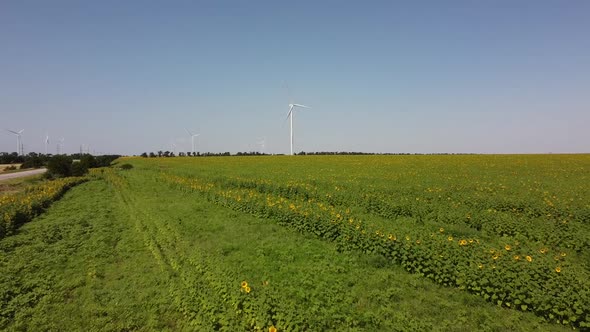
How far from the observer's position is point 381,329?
5.66m

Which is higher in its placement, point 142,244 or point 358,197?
point 358,197

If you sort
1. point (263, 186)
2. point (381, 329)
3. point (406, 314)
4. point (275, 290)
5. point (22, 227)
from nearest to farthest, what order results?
1. point (381, 329)
2. point (406, 314)
3. point (275, 290)
4. point (22, 227)
5. point (263, 186)

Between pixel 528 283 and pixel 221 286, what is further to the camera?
pixel 221 286

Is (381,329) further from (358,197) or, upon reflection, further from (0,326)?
(358,197)

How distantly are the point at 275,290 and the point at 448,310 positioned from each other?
11.0ft

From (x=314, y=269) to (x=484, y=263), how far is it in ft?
12.3

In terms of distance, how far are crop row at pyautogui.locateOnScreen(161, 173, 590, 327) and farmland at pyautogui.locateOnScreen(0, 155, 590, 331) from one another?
0.03 meters

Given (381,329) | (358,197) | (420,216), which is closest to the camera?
(381,329)

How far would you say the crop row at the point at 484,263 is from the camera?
5867 mm

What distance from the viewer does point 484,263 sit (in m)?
7.18

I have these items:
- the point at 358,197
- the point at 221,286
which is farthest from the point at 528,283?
the point at 358,197

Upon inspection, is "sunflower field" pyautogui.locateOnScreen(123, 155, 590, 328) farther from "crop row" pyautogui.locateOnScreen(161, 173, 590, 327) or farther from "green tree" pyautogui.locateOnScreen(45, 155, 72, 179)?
"green tree" pyautogui.locateOnScreen(45, 155, 72, 179)

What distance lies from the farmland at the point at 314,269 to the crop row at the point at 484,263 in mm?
32

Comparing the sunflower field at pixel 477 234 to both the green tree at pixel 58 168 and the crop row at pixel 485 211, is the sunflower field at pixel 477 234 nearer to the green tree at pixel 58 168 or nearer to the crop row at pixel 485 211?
the crop row at pixel 485 211
